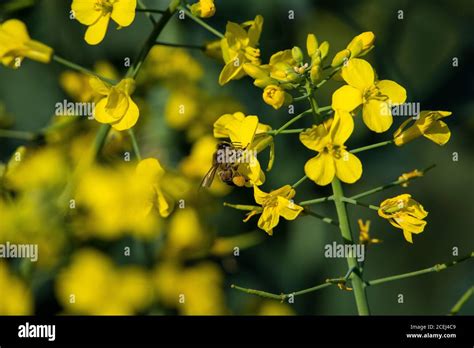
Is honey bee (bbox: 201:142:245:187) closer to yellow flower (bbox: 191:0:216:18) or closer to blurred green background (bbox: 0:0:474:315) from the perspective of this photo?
yellow flower (bbox: 191:0:216:18)

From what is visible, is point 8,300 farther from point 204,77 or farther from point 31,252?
point 204,77

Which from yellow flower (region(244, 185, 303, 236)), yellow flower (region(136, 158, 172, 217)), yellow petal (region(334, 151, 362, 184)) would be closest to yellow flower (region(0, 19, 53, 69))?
yellow flower (region(136, 158, 172, 217))

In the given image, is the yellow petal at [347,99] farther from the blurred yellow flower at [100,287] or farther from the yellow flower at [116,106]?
the blurred yellow flower at [100,287]

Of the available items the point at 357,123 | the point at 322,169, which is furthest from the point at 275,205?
the point at 357,123

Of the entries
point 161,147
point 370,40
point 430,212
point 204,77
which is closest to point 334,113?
point 370,40

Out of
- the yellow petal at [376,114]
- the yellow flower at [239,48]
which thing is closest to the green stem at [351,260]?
the yellow petal at [376,114]
